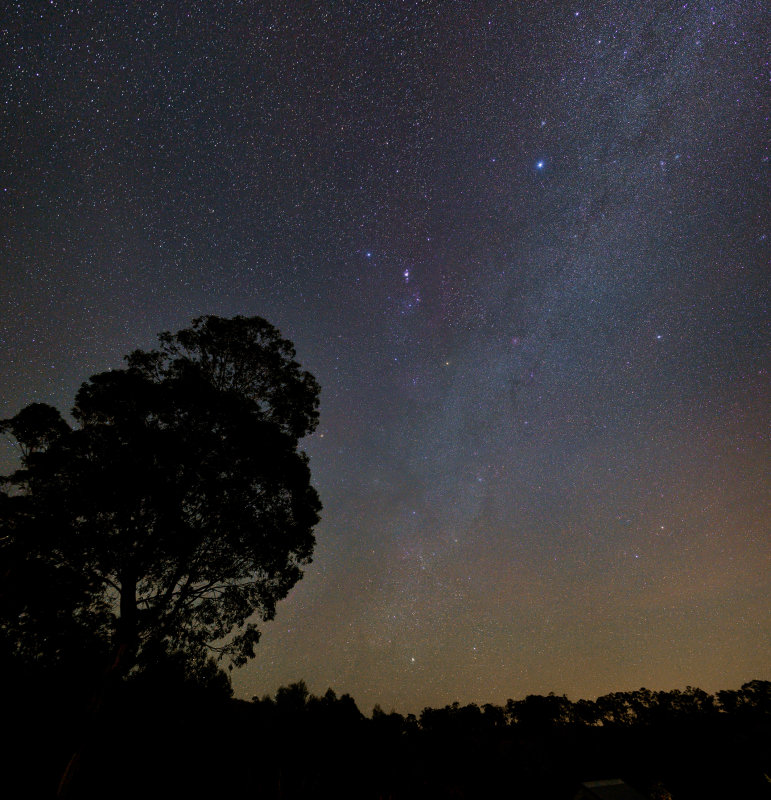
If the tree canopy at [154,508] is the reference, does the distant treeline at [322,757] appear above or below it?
below

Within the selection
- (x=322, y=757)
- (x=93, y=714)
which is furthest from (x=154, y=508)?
(x=322, y=757)

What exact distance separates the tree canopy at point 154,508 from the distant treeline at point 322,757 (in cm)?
228

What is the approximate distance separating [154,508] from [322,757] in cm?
1394

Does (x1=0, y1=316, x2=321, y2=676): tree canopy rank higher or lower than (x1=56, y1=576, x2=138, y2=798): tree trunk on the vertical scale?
higher

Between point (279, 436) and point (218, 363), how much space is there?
11.1 feet

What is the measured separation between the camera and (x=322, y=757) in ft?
54.9

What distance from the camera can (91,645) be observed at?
11078mm

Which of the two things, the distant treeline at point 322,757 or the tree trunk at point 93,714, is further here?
the distant treeline at point 322,757

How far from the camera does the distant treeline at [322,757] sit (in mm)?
10047

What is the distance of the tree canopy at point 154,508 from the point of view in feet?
34.9

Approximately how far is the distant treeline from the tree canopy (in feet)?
7.48

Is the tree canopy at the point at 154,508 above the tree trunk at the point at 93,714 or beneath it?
above

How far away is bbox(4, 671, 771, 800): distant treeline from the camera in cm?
1005

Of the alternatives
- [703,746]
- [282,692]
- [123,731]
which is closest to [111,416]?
[123,731]
